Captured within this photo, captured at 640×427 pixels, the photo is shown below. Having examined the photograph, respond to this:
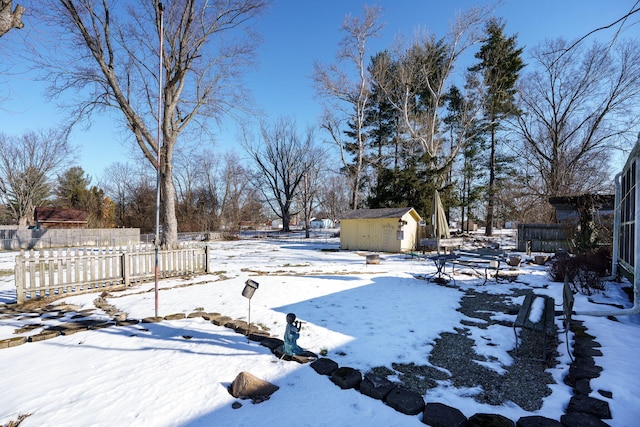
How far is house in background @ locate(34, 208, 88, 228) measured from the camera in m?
31.0

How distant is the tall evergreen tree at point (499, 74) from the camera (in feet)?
80.3

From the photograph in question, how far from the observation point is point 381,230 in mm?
19328

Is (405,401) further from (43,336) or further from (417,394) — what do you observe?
(43,336)

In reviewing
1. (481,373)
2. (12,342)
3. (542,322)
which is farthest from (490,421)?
(12,342)

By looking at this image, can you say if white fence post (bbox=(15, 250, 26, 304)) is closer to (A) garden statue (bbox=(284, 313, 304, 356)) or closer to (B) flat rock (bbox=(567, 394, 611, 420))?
(A) garden statue (bbox=(284, 313, 304, 356))

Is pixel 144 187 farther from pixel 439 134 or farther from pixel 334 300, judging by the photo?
pixel 334 300

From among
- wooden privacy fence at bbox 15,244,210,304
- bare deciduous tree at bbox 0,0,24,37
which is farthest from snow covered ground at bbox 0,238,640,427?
bare deciduous tree at bbox 0,0,24,37

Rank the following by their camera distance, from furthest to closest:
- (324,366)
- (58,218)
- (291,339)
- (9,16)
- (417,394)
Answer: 1. (58,218)
2. (9,16)
3. (291,339)
4. (324,366)
5. (417,394)

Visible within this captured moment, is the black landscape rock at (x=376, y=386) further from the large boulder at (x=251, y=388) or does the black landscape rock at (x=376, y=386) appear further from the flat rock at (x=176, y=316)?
the flat rock at (x=176, y=316)

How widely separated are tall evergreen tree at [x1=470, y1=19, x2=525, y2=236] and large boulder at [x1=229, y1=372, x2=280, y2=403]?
87.6 feet

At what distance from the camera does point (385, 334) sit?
4.51m

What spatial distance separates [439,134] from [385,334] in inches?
1040

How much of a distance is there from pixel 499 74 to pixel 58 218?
44.3 metres

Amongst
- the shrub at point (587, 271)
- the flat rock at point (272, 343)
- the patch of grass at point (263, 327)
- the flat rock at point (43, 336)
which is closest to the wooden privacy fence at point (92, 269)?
the flat rock at point (43, 336)
